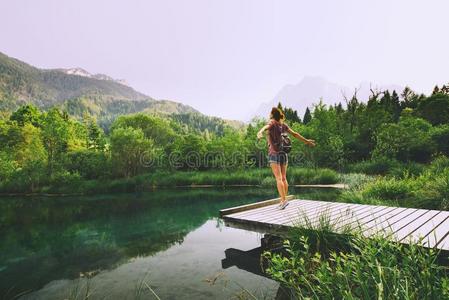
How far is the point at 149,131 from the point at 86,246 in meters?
44.4

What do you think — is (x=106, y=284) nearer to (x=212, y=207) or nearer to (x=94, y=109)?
(x=212, y=207)

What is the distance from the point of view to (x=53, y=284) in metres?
→ 4.79

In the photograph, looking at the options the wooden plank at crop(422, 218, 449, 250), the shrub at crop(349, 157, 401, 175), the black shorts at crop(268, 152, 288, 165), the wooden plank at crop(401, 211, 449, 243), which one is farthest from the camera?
the shrub at crop(349, 157, 401, 175)

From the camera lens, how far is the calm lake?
165 inches

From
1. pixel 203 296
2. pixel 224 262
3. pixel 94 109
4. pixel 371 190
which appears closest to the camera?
pixel 203 296

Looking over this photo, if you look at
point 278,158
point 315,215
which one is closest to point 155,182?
point 278,158

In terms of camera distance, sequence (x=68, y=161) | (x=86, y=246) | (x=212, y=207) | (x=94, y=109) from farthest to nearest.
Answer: (x=94, y=109) < (x=68, y=161) < (x=212, y=207) < (x=86, y=246)

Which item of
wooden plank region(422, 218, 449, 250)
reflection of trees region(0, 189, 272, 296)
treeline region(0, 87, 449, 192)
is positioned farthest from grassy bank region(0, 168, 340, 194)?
wooden plank region(422, 218, 449, 250)

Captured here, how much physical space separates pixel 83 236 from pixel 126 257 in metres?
3.19

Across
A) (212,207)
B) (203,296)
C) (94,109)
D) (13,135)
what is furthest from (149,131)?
(94,109)

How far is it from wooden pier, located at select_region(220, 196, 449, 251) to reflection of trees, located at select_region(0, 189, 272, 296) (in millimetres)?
2280

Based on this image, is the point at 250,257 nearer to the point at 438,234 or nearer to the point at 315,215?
the point at 315,215

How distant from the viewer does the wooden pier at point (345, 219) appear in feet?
12.4

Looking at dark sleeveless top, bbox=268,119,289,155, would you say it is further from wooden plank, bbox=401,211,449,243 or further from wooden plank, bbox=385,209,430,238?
wooden plank, bbox=401,211,449,243
